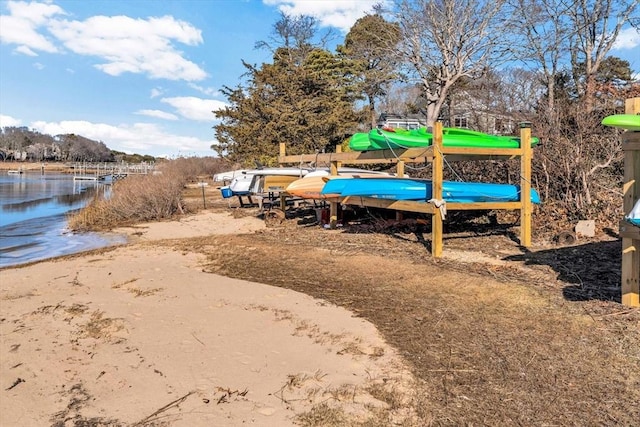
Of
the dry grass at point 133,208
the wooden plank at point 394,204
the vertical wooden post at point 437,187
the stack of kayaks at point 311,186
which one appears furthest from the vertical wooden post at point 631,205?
the dry grass at point 133,208

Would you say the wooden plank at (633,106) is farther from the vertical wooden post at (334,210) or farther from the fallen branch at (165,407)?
the vertical wooden post at (334,210)

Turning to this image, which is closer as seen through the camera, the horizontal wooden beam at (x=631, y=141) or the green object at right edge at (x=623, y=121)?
the green object at right edge at (x=623, y=121)

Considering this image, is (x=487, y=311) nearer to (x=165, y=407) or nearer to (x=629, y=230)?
(x=629, y=230)

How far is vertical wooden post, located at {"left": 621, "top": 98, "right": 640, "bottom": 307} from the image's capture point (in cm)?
382

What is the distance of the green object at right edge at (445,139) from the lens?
718 cm

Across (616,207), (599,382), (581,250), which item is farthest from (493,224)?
(599,382)

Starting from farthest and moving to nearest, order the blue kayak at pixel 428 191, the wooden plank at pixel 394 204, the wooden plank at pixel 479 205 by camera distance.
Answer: the blue kayak at pixel 428 191, the wooden plank at pixel 479 205, the wooden plank at pixel 394 204

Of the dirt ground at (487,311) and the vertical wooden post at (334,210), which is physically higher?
the vertical wooden post at (334,210)

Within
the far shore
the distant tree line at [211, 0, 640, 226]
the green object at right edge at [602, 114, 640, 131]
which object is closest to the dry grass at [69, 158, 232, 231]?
the distant tree line at [211, 0, 640, 226]

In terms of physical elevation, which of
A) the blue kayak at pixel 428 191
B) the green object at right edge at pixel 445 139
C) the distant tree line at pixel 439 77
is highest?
the distant tree line at pixel 439 77

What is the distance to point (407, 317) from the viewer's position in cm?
418

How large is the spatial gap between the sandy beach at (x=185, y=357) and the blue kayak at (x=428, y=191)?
2.92 meters

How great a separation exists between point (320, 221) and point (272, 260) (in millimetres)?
3875

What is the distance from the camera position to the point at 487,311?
420 centimetres
